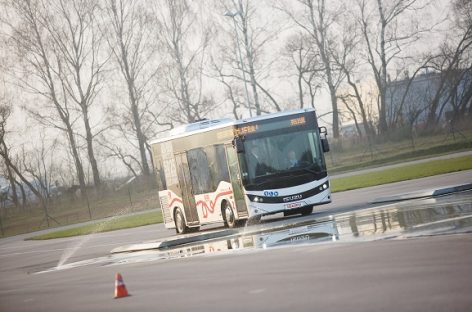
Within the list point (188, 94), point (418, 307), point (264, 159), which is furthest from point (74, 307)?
point (188, 94)

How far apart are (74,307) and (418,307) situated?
6.24 m

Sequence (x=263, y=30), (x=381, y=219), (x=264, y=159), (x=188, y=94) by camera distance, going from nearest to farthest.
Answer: (x=381, y=219) → (x=264, y=159) → (x=263, y=30) → (x=188, y=94)

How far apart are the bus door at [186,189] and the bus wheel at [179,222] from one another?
429 millimetres

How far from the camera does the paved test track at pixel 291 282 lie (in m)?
9.33

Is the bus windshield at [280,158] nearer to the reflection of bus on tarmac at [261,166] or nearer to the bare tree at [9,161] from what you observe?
the reflection of bus on tarmac at [261,166]

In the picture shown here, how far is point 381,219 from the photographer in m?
19.9

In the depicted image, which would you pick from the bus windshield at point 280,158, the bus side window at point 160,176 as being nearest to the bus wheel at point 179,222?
the bus side window at point 160,176

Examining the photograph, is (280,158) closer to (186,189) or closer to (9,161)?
(186,189)

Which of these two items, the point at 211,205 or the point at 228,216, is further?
the point at 211,205

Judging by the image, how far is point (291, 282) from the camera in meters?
11.9

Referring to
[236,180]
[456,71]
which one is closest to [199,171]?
[236,180]

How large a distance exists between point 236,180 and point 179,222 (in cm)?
448

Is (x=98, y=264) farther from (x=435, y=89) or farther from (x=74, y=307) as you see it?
(x=435, y=89)

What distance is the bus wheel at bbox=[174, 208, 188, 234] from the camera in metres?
32.5
